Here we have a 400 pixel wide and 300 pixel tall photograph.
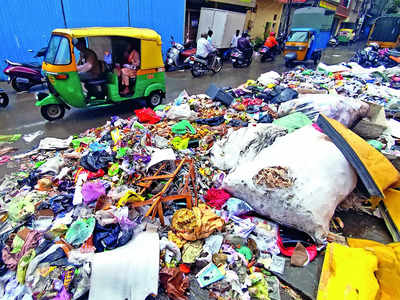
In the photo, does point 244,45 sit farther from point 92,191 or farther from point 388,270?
point 388,270

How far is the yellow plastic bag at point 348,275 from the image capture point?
6.18 ft

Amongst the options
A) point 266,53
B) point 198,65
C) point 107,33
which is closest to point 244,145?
point 107,33

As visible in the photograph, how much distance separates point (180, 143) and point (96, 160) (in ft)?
4.20

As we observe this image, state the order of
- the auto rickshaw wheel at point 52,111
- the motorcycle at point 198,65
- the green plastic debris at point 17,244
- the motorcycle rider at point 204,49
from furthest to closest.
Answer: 1. the motorcycle rider at point 204,49
2. the motorcycle at point 198,65
3. the auto rickshaw wheel at point 52,111
4. the green plastic debris at point 17,244

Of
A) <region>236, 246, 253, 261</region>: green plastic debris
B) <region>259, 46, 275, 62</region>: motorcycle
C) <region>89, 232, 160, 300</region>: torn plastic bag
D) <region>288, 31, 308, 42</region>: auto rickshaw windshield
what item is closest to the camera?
<region>89, 232, 160, 300</region>: torn plastic bag

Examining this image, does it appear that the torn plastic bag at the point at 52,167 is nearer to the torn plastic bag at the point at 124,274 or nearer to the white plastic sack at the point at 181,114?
the torn plastic bag at the point at 124,274

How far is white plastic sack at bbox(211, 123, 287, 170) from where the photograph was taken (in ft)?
10.8

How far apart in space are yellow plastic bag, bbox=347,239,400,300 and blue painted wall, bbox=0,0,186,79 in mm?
10405

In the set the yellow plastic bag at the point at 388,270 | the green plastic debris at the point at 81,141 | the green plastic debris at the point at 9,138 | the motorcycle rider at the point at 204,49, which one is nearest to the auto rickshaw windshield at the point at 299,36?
the motorcycle rider at the point at 204,49

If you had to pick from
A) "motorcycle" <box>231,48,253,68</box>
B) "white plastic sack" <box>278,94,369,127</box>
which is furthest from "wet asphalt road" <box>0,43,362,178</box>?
"white plastic sack" <box>278,94,369,127</box>

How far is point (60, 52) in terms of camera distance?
182 inches

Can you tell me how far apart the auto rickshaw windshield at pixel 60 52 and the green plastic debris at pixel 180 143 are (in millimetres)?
2869

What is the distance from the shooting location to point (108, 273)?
1882mm

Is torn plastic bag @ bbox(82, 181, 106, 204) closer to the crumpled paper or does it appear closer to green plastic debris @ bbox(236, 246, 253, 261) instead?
the crumpled paper
